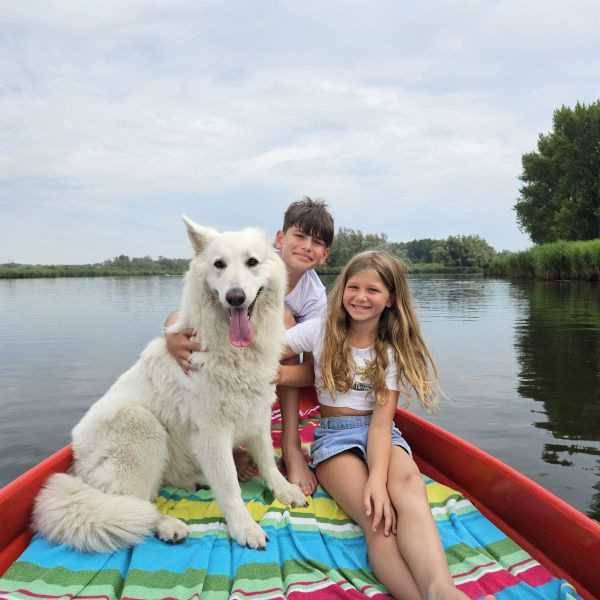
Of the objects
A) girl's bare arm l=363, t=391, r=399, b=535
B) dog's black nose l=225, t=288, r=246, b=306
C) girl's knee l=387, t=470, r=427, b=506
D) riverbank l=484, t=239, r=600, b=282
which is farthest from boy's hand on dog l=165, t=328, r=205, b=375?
riverbank l=484, t=239, r=600, b=282

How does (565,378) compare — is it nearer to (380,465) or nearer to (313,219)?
(313,219)

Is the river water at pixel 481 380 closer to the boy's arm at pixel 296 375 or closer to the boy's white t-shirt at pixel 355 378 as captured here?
the boy's white t-shirt at pixel 355 378

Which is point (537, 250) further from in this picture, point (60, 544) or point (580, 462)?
point (60, 544)

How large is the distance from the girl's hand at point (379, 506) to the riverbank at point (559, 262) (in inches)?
1102

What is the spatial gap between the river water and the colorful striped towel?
6.46 feet

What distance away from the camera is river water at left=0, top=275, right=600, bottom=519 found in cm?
490

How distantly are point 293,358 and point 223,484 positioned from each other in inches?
50.5

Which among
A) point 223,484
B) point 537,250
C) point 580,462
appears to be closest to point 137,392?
point 223,484

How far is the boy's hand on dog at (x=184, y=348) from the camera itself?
2.69 m

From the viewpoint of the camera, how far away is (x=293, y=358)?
3619 millimetres

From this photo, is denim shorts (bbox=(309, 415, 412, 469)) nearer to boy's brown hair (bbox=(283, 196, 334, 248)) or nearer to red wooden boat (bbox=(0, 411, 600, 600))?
red wooden boat (bbox=(0, 411, 600, 600))

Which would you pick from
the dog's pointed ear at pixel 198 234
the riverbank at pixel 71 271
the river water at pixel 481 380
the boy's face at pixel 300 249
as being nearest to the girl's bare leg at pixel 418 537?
the dog's pointed ear at pixel 198 234

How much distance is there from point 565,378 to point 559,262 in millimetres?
25034

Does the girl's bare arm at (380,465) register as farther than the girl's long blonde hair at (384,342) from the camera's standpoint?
No
